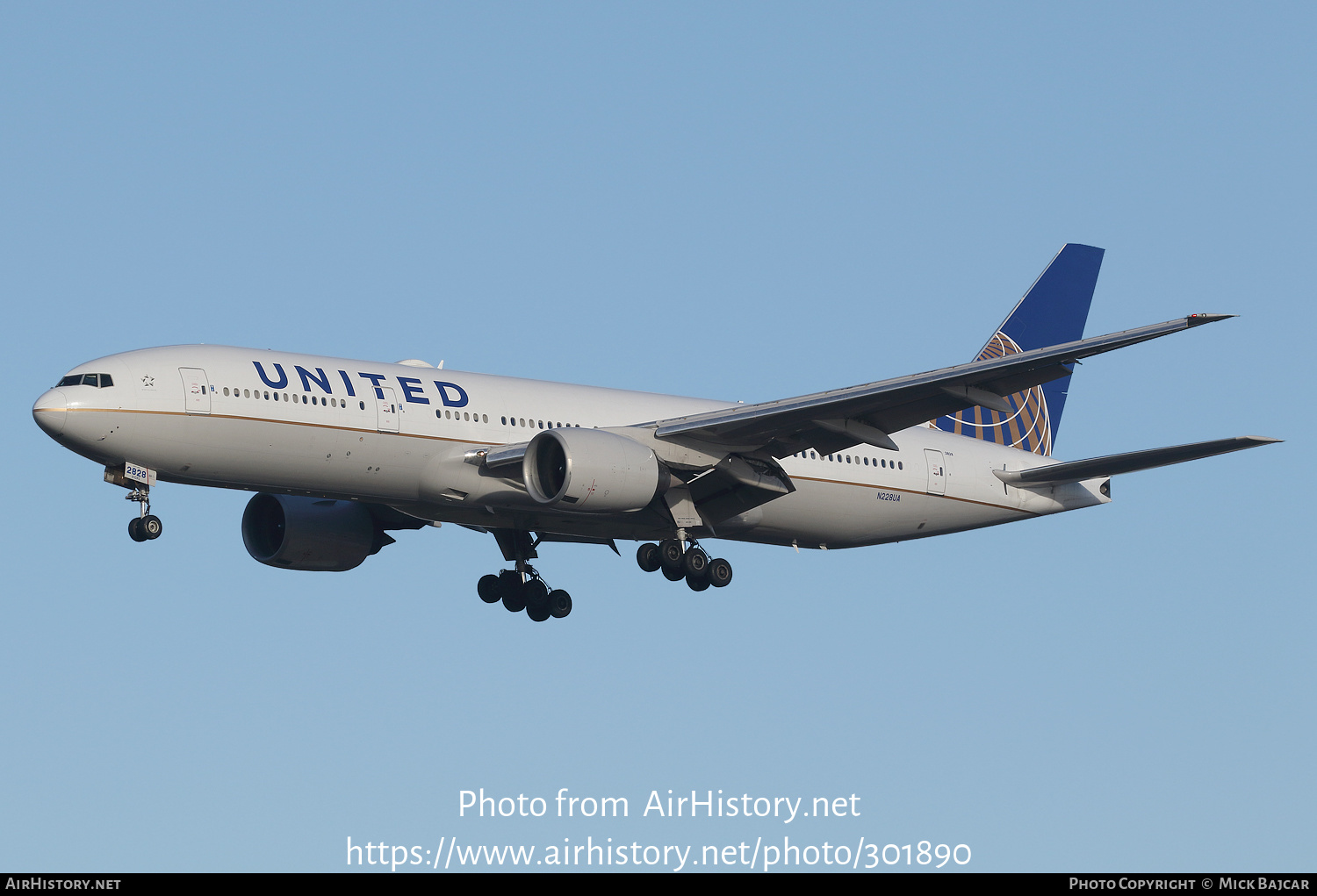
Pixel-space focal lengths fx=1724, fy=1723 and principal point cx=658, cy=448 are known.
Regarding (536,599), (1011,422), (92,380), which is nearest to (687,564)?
(536,599)

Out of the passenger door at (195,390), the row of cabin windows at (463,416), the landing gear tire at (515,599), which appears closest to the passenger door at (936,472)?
the landing gear tire at (515,599)

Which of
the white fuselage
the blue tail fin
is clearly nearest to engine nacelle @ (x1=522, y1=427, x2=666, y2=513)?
the white fuselage

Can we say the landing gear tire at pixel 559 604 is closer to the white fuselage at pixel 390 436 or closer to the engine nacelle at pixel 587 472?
the white fuselage at pixel 390 436

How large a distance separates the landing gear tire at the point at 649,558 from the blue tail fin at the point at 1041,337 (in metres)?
9.83

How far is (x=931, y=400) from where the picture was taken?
3594 cm

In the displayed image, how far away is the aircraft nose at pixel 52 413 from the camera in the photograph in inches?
1293

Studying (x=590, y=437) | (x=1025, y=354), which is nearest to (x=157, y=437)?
(x=590, y=437)

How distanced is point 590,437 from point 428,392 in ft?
11.6

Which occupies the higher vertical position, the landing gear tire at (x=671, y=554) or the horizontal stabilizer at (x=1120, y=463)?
the horizontal stabilizer at (x=1120, y=463)

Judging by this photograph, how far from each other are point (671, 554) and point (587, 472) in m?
4.49
